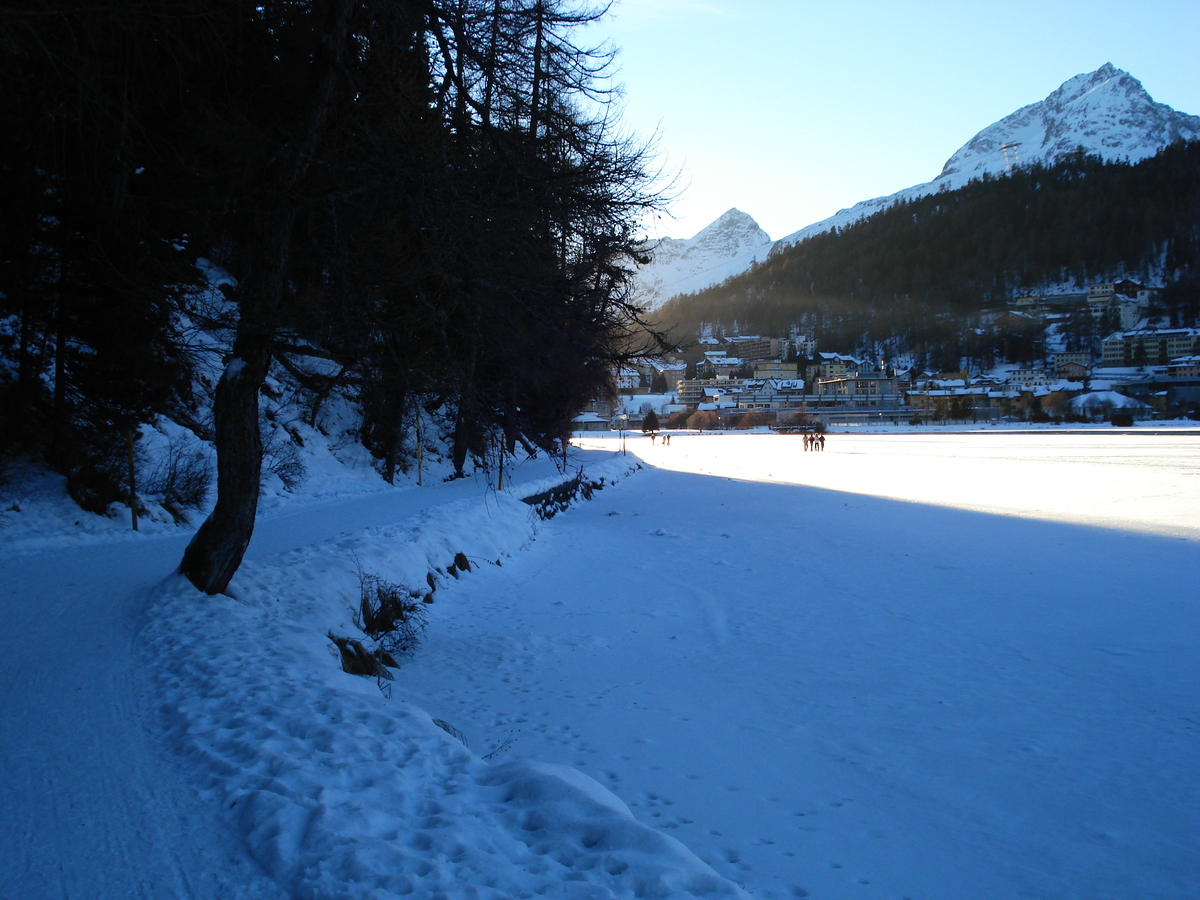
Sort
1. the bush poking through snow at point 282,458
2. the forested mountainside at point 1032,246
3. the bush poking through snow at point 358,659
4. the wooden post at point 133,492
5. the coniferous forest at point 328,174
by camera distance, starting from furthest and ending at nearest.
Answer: the forested mountainside at point 1032,246, the bush poking through snow at point 282,458, the wooden post at point 133,492, the bush poking through snow at point 358,659, the coniferous forest at point 328,174

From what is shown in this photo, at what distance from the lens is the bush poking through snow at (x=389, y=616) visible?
25.7 ft

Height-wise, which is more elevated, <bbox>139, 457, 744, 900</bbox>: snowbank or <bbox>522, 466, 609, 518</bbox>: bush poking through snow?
<bbox>139, 457, 744, 900</bbox>: snowbank

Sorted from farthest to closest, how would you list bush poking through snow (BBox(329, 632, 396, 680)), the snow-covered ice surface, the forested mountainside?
the forested mountainside, bush poking through snow (BBox(329, 632, 396, 680)), the snow-covered ice surface

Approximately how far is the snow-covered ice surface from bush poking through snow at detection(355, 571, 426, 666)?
260 mm

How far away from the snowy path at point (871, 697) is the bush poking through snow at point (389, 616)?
1.22 ft

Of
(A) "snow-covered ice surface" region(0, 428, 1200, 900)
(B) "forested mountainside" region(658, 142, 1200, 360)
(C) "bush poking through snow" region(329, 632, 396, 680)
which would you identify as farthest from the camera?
(B) "forested mountainside" region(658, 142, 1200, 360)

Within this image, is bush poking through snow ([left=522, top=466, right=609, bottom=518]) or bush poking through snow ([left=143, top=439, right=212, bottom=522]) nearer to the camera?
bush poking through snow ([left=143, top=439, right=212, bottom=522])

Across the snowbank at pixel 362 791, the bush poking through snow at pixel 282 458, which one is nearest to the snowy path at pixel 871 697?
the snowbank at pixel 362 791

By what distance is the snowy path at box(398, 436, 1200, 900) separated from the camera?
14.2 feet

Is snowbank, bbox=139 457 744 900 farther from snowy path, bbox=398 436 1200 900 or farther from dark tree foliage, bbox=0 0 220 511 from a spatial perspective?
dark tree foliage, bbox=0 0 220 511

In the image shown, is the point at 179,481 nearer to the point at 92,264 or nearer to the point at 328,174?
the point at 92,264

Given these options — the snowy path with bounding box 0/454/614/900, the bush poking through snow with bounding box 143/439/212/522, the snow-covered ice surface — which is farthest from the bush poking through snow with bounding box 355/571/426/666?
the bush poking through snow with bounding box 143/439/212/522

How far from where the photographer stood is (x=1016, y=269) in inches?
7136

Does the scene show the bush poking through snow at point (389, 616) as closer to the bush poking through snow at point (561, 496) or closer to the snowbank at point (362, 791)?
the snowbank at point (362, 791)
